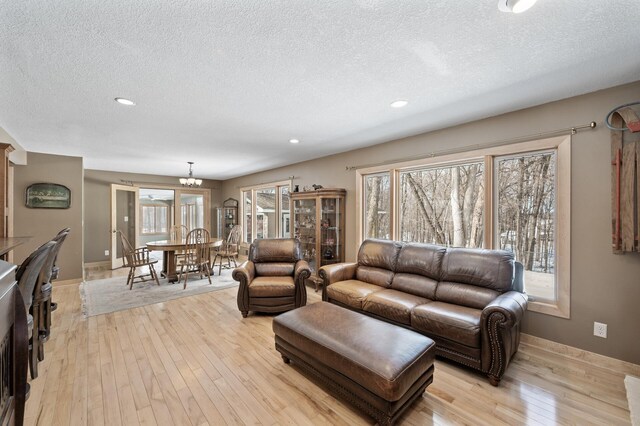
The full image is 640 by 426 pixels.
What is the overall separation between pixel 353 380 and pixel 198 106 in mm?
2853

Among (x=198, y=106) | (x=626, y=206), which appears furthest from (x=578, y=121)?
(x=198, y=106)

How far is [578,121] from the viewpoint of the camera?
2463 mm

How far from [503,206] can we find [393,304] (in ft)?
5.64

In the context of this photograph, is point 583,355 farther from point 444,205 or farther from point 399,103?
point 399,103

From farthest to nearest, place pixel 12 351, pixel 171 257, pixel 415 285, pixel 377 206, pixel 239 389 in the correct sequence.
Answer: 1. pixel 171 257
2. pixel 377 206
3. pixel 415 285
4. pixel 239 389
5. pixel 12 351

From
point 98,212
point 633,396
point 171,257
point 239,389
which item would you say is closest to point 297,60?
point 239,389

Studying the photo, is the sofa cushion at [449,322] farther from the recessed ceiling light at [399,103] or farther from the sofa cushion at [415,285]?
the recessed ceiling light at [399,103]

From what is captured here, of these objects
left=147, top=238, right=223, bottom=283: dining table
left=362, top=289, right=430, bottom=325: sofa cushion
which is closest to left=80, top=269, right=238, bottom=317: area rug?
left=147, top=238, right=223, bottom=283: dining table

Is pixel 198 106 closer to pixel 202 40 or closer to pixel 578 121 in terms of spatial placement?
pixel 202 40

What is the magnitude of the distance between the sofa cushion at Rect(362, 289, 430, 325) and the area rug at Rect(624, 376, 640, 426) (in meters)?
1.47

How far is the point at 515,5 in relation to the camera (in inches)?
53.8

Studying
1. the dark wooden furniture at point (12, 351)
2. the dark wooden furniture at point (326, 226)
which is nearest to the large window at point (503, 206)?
the dark wooden furniture at point (326, 226)

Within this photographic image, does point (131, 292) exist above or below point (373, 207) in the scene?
below

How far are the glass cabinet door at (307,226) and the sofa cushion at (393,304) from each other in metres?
1.93
